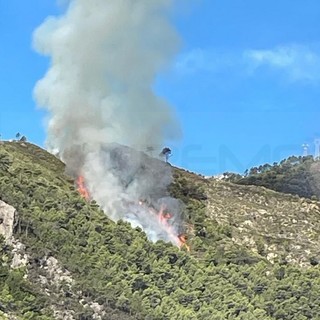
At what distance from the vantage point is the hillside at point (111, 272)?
102 m

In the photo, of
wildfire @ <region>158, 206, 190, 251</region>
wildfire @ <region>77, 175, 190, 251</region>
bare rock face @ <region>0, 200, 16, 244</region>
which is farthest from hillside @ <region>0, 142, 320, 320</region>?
wildfire @ <region>77, 175, 190, 251</region>

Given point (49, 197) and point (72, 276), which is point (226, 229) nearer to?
point (49, 197)

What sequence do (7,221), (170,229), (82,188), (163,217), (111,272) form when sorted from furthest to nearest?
(163,217) < (82,188) < (170,229) < (111,272) < (7,221)

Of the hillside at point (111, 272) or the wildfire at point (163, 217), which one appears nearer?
the hillside at point (111, 272)

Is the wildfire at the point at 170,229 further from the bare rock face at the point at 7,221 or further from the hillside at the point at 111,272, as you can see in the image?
the bare rock face at the point at 7,221

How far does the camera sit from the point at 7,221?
109000mm

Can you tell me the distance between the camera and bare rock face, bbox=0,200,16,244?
10750 cm

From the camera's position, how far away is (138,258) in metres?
126

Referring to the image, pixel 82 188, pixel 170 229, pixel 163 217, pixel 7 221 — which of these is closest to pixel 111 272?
pixel 7 221

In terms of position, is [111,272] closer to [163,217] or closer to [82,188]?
[163,217]

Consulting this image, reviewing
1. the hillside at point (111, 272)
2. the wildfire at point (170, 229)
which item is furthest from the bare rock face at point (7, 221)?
the wildfire at point (170, 229)

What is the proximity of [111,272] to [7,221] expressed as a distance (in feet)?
53.9

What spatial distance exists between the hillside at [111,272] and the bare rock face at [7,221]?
16 centimetres

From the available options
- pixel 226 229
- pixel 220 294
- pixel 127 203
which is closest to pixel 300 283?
pixel 220 294
